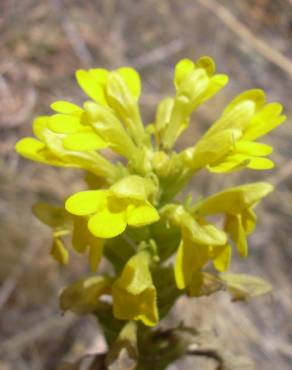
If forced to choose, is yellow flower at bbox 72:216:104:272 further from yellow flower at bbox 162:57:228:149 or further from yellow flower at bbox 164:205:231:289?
yellow flower at bbox 162:57:228:149

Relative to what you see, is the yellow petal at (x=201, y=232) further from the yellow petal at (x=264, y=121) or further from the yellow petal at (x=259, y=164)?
the yellow petal at (x=264, y=121)

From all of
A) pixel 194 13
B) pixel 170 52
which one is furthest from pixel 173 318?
pixel 194 13

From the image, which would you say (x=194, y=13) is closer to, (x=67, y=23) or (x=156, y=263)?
(x=67, y=23)

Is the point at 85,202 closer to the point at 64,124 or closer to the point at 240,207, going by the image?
the point at 64,124

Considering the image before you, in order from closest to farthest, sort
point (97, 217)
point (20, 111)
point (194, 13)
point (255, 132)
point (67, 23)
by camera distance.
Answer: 1. point (97, 217)
2. point (255, 132)
3. point (20, 111)
4. point (67, 23)
5. point (194, 13)

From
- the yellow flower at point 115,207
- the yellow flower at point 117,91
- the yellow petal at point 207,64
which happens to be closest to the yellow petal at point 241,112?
the yellow petal at point 207,64

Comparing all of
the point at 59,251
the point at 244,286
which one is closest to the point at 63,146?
the point at 59,251
